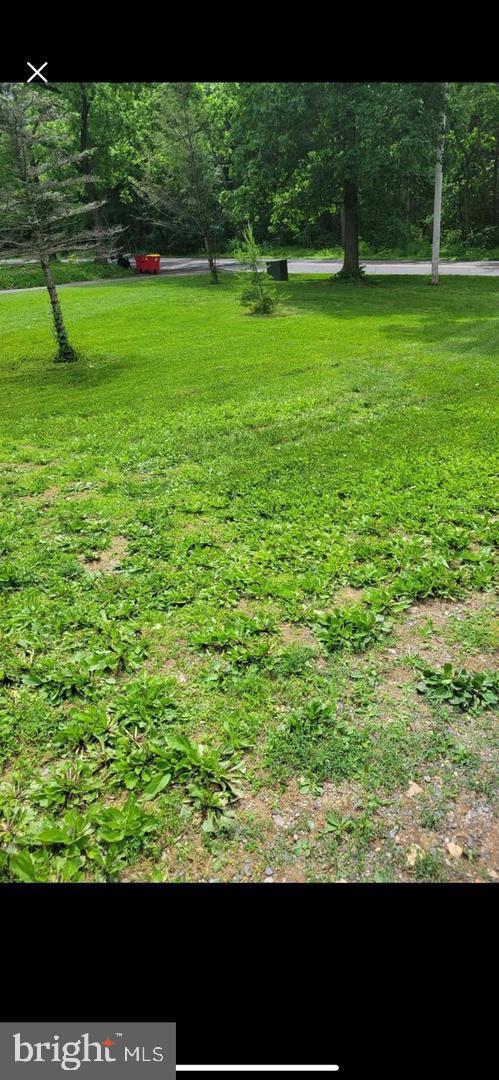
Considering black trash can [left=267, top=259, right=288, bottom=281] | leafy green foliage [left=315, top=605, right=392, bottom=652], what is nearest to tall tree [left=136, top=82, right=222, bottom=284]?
black trash can [left=267, top=259, right=288, bottom=281]

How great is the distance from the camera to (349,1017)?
65.5 inches

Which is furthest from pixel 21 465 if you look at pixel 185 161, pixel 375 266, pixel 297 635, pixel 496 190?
pixel 496 190

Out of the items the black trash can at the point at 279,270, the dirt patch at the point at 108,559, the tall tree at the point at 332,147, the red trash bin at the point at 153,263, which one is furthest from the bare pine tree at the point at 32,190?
the red trash bin at the point at 153,263

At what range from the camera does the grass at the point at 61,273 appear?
27.6 meters

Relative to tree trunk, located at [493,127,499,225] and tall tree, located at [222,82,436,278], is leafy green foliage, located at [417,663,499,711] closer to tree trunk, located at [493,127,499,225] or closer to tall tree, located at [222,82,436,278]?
tall tree, located at [222,82,436,278]

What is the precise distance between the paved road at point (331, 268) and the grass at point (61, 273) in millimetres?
505

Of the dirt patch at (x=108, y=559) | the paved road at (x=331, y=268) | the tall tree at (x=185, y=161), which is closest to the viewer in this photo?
the dirt patch at (x=108, y=559)

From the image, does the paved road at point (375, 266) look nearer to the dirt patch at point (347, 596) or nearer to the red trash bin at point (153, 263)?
the red trash bin at point (153, 263)

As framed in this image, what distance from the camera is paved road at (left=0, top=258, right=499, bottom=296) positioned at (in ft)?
84.2

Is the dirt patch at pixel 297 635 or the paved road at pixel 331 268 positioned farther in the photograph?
the paved road at pixel 331 268

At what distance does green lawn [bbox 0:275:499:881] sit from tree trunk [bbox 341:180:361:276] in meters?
16.3

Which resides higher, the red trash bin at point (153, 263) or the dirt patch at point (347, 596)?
the red trash bin at point (153, 263)

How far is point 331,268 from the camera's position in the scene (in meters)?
29.1
